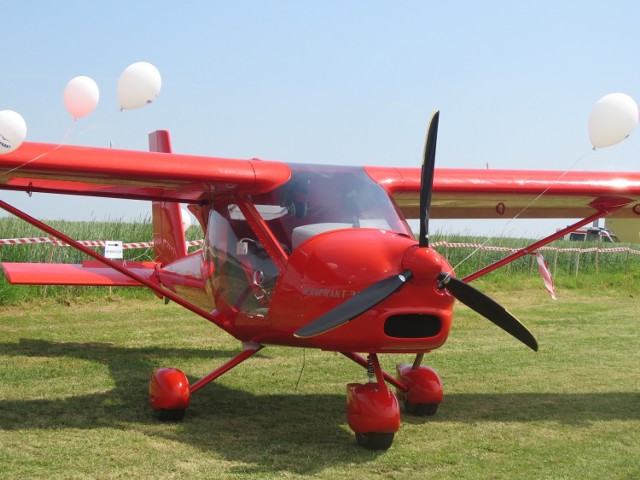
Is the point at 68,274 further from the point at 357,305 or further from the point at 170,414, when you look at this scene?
the point at 357,305

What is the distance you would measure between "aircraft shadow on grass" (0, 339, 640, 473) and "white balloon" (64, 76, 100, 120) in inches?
95.9

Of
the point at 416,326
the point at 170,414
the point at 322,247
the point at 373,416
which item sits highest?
the point at 322,247

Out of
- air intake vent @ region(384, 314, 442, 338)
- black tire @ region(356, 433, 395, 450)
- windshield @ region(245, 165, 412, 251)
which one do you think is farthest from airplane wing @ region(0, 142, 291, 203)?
black tire @ region(356, 433, 395, 450)

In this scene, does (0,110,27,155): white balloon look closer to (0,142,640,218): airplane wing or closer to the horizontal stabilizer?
(0,142,640,218): airplane wing

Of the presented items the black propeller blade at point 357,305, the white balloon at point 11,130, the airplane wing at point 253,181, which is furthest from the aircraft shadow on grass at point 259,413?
the white balloon at point 11,130

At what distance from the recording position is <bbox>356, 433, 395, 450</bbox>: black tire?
529 centimetres

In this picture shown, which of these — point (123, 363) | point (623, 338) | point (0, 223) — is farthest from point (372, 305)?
point (0, 223)

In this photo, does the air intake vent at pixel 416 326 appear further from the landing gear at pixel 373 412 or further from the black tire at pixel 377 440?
the black tire at pixel 377 440

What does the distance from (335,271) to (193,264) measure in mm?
3142

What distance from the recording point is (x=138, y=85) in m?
6.52

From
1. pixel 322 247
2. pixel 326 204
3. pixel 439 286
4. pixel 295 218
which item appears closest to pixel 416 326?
pixel 439 286

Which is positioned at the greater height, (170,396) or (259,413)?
(170,396)

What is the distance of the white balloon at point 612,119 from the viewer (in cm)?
622

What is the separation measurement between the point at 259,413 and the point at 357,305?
6.79 ft
